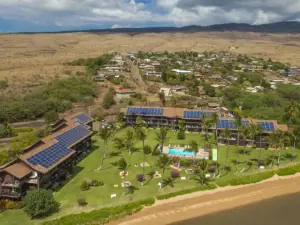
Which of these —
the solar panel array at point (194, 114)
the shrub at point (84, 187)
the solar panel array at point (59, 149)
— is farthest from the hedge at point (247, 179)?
the solar panel array at point (59, 149)

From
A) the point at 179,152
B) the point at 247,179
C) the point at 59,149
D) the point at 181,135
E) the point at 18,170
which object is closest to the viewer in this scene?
the point at 18,170

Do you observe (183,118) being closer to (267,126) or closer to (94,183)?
(267,126)

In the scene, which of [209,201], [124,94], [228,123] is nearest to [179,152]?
[228,123]

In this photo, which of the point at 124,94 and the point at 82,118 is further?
the point at 124,94

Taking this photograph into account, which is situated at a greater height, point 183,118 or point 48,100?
point 48,100

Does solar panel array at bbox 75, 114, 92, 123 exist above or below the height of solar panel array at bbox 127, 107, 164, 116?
above

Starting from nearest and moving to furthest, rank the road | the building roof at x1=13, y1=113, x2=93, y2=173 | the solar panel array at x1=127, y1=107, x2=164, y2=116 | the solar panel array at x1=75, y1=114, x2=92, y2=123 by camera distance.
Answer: the building roof at x1=13, y1=113, x2=93, y2=173 → the solar panel array at x1=75, y1=114, x2=92, y2=123 → the solar panel array at x1=127, y1=107, x2=164, y2=116 → the road

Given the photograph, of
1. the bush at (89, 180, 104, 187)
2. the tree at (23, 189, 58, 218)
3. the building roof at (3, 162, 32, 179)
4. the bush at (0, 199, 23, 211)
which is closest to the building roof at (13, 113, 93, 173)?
the building roof at (3, 162, 32, 179)

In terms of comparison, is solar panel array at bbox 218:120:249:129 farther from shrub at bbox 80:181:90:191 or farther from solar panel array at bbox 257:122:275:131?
shrub at bbox 80:181:90:191

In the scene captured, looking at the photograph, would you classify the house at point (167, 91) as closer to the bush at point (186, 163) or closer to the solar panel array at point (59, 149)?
the solar panel array at point (59, 149)
